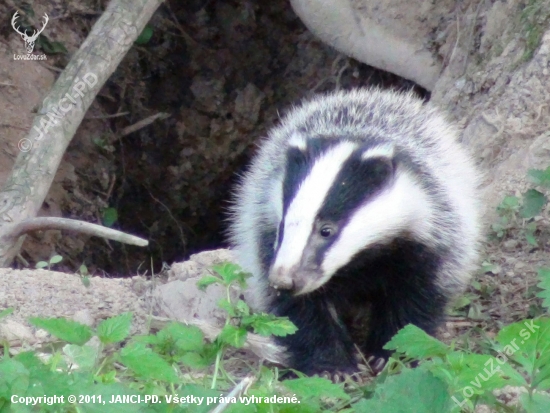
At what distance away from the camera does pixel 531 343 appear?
2074 millimetres

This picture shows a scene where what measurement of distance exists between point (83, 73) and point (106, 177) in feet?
5.20

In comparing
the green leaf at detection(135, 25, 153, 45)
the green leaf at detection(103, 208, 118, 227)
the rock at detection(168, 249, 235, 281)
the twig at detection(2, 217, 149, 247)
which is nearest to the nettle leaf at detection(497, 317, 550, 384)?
the twig at detection(2, 217, 149, 247)

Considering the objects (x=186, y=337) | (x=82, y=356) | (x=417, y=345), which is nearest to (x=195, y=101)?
(x=186, y=337)

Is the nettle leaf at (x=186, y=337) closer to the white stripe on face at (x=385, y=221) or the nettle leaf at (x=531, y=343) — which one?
the white stripe on face at (x=385, y=221)

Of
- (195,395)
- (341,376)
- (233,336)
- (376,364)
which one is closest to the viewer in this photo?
Result: (195,395)

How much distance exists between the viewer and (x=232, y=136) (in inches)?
268

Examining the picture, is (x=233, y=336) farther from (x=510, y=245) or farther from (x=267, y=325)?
(x=510, y=245)

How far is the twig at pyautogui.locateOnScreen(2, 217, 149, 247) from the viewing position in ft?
11.6

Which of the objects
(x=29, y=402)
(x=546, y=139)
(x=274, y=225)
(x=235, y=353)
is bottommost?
(x=235, y=353)

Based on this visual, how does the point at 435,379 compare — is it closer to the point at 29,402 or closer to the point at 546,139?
the point at 29,402

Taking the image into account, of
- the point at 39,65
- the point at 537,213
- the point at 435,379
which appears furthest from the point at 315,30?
the point at 435,379

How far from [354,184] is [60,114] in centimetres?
251

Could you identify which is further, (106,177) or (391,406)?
(106,177)

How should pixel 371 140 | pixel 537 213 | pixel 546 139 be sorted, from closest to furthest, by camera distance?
pixel 371 140
pixel 537 213
pixel 546 139
